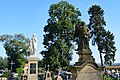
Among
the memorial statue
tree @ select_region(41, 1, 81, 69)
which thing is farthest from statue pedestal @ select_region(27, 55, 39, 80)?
tree @ select_region(41, 1, 81, 69)

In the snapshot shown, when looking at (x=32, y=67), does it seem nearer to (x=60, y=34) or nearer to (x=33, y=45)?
(x=33, y=45)

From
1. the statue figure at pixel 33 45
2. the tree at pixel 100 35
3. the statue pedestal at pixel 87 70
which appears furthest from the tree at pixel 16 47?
the statue pedestal at pixel 87 70

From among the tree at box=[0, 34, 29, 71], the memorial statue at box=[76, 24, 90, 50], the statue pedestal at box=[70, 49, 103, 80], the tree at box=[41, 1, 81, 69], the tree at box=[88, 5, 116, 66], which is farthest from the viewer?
the tree at box=[0, 34, 29, 71]

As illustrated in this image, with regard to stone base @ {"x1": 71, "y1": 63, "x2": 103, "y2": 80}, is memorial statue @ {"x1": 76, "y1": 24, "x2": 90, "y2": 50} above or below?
above

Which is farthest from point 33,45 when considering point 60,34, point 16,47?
point 16,47

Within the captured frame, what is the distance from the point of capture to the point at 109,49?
45594mm

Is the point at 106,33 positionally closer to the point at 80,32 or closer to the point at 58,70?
the point at 58,70

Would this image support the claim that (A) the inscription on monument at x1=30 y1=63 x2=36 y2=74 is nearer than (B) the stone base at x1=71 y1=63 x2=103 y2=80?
No

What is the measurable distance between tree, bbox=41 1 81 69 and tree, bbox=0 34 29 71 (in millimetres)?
22310

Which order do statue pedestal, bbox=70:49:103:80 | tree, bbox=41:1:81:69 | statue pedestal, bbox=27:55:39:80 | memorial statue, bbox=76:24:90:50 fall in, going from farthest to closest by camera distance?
tree, bbox=41:1:81:69
statue pedestal, bbox=27:55:39:80
memorial statue, bbox=76:24:90:50
statue pedestal, bbox=70:49:103:80

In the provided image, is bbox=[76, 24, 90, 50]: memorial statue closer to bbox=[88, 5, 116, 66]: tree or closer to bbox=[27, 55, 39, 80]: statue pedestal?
bbox=[27, 55, 39, 80]: statue pedestal

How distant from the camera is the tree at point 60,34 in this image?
37156 mm

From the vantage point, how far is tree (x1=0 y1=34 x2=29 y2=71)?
61625 mm

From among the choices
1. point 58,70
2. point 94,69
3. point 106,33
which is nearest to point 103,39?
point 106,33
